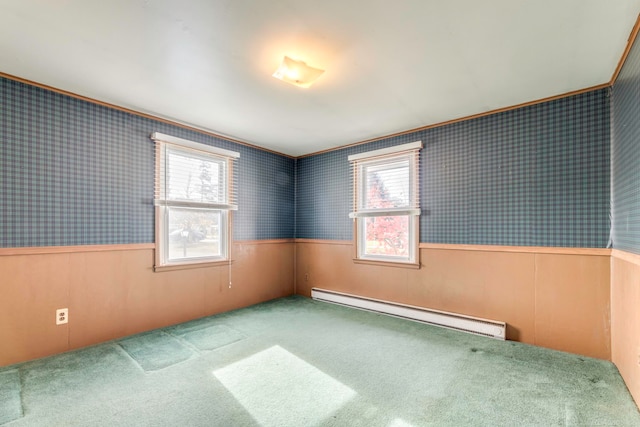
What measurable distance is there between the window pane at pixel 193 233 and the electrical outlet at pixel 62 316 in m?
1.02

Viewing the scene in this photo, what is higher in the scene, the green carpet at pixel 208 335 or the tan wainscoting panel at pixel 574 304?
the tan wainscoting panel at pixel 574 304

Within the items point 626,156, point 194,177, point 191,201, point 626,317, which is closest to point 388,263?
point 626,317

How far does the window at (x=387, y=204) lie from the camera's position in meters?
3.72

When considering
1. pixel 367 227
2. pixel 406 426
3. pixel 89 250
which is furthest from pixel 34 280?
pixel 367 227

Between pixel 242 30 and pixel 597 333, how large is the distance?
3.71 metres

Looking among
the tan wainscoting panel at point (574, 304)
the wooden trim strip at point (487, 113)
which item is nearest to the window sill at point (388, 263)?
the tan wainscoting panel at point (574, 304)

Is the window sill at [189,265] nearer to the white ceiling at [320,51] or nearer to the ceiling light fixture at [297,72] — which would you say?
the white ceiling at [320,51]

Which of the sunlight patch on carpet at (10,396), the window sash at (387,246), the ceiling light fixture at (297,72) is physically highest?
the ceiling light fixture at (297,72)

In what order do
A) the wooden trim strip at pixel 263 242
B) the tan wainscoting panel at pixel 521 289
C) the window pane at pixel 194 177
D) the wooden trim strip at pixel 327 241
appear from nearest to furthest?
the tan wainscoting panel at pixel 521 289, the window pane at pixel 194 177, the wooden trim strip at pixel 263 242, the wooden trim strip at pixel 327 241

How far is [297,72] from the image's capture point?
2180mm

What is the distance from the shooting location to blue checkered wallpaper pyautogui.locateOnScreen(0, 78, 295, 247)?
248 cm

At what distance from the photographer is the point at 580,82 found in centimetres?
252

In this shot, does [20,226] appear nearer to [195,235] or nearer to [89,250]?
[89,250]

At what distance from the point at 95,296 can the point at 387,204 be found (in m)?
3.41
